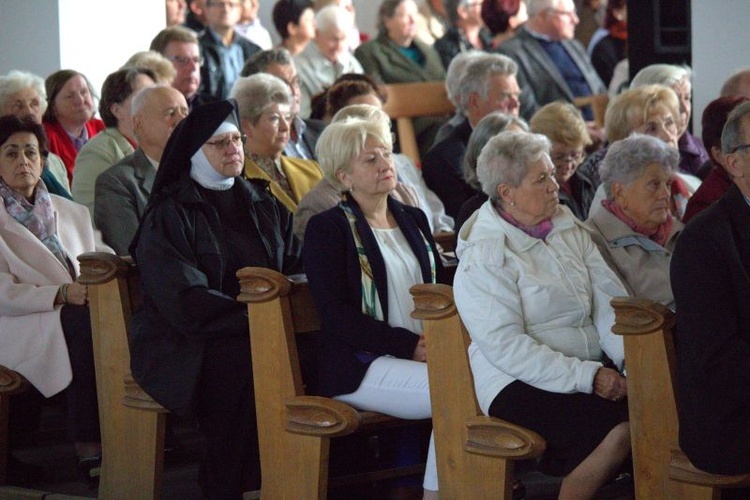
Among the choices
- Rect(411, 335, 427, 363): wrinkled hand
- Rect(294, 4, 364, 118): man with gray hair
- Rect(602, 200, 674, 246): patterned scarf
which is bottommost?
Rect(411, 335, 427, 363): wrinkled hand

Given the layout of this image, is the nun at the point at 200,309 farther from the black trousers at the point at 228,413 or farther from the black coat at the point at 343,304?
the black coat at the point at 343,304

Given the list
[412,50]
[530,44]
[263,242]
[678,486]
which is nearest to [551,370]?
[678,486]

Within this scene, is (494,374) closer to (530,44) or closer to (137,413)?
(137,413)

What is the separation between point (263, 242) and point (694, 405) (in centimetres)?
176

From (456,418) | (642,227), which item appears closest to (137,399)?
(456,418)

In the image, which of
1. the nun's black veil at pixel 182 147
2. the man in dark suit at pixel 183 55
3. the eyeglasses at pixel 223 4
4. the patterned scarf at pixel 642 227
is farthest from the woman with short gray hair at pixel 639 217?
the eyeglasses at pixel 223 4

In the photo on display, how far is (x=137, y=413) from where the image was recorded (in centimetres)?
466

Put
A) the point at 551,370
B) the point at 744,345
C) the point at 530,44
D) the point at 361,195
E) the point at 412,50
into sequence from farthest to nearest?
the point at 412,50 < the point at 530,44 < the point at 361,195 < the point at 551,370 < the point at 744,345

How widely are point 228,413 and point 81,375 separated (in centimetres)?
81

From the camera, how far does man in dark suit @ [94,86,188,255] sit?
5.56 meters

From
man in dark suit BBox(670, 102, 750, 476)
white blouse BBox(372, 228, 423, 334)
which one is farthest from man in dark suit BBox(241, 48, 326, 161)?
man in dark suit BBox(670, 102, 750, 476)

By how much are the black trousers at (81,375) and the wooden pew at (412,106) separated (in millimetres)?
3029

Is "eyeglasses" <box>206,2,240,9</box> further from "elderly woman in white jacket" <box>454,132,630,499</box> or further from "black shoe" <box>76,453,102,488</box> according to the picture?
"elderly woman in white jacket" <box>454,132,630,499</box>

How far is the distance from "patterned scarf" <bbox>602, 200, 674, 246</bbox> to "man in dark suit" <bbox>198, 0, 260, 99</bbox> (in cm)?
361
